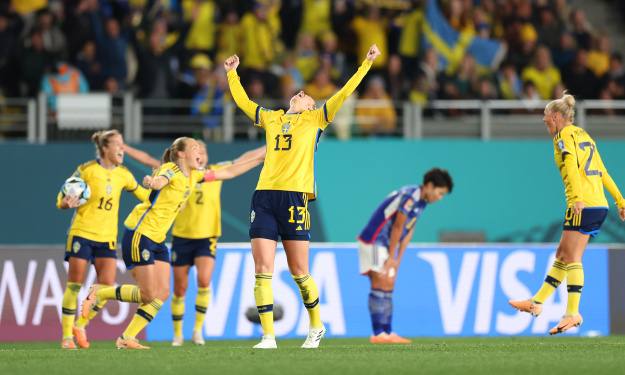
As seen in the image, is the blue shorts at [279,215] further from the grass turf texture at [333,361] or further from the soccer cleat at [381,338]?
the soccer cleat at [381,338]

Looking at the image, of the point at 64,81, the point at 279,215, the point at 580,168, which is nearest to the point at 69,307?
the point at 279,215

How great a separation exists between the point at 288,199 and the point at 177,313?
11.6 ft

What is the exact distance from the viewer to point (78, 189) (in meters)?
9.70

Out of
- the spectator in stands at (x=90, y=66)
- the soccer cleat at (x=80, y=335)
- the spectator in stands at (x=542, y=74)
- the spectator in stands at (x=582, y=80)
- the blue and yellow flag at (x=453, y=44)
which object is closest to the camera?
the soccer cleat at (x=80, y=335)

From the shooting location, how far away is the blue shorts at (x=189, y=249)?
35.4 feet

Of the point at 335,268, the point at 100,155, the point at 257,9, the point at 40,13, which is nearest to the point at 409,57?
the point at 257,9

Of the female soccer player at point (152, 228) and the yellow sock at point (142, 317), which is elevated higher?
the female soccer player at point (152, 228)

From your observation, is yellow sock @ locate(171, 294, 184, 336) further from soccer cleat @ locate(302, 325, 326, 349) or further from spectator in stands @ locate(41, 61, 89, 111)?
spectator in stands @ locate(41, 61, 89, 111)

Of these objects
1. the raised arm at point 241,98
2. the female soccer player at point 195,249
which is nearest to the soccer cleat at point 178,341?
the female soccer player at point 195,249

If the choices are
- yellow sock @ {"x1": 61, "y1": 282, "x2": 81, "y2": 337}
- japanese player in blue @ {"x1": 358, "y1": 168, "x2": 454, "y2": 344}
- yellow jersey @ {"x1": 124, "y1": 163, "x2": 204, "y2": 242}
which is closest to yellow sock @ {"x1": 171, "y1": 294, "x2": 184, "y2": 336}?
yellow sock @ {"x1": 61, "y1": 282, "x2": 81, "y2": 337}

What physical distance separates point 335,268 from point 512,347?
4.52m

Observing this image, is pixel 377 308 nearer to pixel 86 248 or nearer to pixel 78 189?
pixel 86 248

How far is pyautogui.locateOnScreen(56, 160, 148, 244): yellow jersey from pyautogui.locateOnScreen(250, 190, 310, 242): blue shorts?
2.62m

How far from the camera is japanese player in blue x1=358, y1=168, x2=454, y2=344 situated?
10.5 meters
